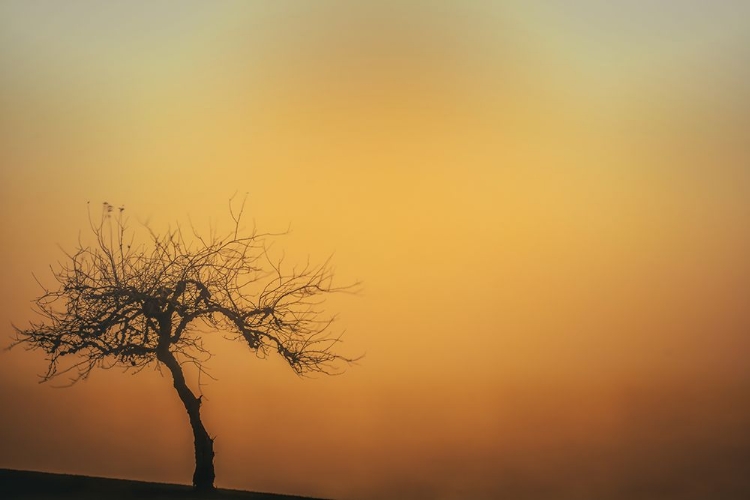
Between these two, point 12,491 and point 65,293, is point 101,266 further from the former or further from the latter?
point 12,491

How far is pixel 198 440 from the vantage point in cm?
1631

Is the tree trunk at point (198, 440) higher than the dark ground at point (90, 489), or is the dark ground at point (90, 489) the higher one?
the tree trunk at point (198, 440)

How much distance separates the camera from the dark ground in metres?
15.8

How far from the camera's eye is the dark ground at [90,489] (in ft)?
51.8

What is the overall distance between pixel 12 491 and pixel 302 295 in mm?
6075

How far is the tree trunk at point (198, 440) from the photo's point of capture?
1620cm

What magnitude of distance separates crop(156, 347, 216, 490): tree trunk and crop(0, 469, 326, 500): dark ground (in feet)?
0.84

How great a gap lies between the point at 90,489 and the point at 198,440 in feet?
6.77

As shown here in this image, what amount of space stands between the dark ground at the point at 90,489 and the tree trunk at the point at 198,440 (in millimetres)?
257

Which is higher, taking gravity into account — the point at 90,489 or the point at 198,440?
the point at 198,440

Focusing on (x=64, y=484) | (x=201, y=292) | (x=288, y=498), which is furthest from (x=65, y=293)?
(x=288, y=498)

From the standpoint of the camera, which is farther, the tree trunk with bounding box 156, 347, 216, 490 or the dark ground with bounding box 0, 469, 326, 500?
the tree trunk with bounding box 156, 347, 216, 490

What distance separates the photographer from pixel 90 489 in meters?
16.2

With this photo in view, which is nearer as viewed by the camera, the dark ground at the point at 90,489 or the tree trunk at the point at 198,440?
the dark ground at the point at 90,489
